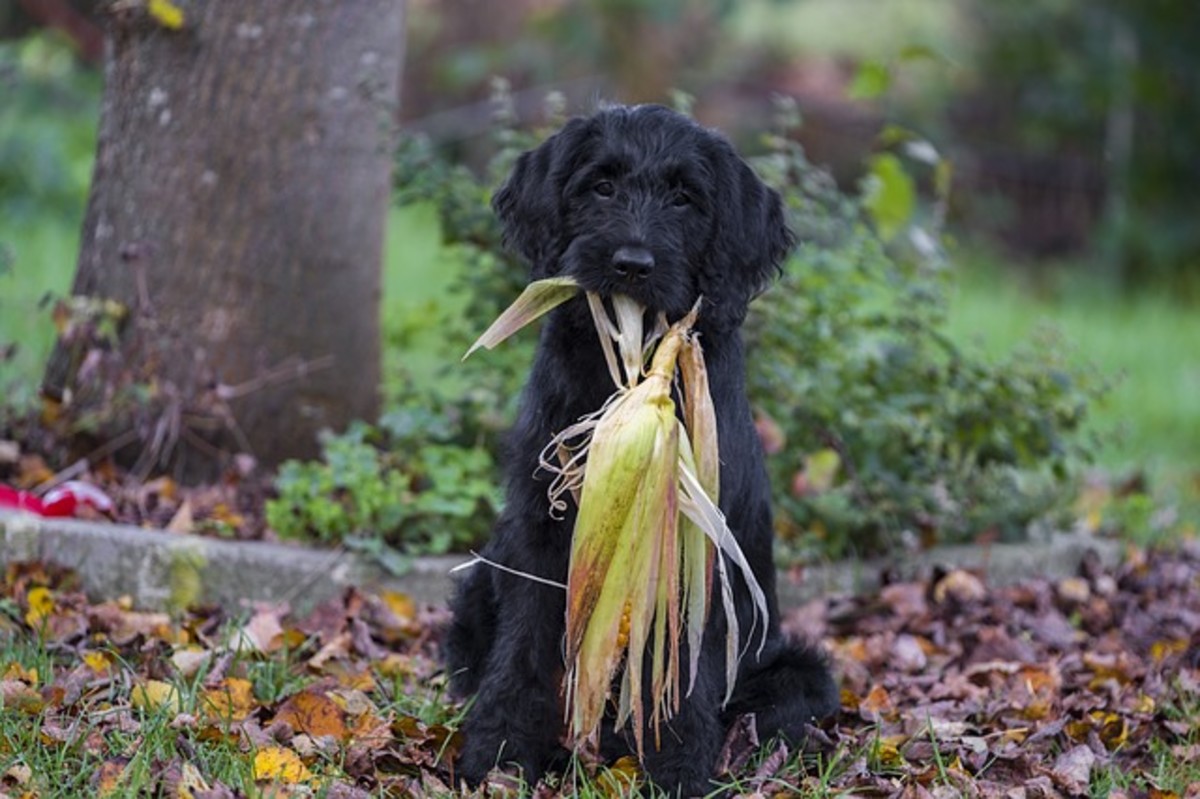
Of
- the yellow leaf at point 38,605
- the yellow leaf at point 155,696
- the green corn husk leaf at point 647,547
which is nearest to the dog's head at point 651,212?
the green corn husk leaf at point 647,547

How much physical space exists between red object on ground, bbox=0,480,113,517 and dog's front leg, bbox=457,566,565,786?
192cm

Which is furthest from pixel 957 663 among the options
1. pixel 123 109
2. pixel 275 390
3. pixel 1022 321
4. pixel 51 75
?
pixel 51 75

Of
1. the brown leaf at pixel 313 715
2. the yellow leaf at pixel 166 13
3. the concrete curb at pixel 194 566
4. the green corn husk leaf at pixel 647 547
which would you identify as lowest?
the concrete curb at pixel 194 566

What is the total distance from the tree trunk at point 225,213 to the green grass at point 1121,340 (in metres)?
2.43

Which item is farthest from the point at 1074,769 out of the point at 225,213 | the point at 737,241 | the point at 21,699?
the point at 225,213

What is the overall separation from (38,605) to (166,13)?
208cm

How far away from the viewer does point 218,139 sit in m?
5.32

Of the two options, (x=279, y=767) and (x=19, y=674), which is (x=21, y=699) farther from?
(x=279, y=767)

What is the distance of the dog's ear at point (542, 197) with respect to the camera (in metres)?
3.74

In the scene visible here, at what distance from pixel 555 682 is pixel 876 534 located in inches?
91.4

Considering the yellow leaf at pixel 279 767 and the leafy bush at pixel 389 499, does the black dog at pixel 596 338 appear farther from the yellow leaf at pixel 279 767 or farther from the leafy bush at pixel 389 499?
the leafy bush at pixel 389 499

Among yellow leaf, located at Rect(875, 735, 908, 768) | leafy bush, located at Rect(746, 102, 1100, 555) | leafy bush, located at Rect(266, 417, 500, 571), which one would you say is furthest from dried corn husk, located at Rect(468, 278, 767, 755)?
leafy bush, located at Rect(746, 102, 1100, 555)

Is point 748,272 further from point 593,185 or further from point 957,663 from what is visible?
point 957,663

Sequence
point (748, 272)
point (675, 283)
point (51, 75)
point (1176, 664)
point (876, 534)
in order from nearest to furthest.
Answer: point (675, 283)
point (748, 272)
point (1176, 664)
point (876, 534)
point (51, 75)
